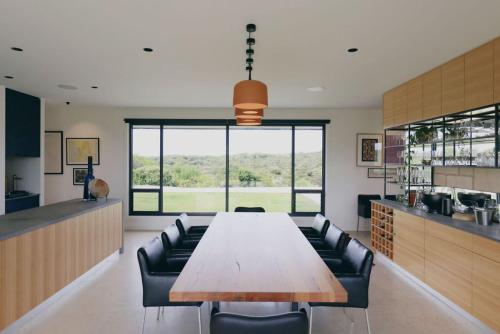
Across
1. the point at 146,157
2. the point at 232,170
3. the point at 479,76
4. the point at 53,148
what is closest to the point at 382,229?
the point at 479,76

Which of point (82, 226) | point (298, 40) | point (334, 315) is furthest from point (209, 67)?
point (334, 315)

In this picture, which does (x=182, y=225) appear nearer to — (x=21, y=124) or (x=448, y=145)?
(x=448, y=145)

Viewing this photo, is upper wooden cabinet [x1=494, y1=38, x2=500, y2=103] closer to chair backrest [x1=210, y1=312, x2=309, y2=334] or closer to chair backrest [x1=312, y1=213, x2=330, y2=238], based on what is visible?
chair backrest [x1=312, y1=213, x2=330, y2=238]

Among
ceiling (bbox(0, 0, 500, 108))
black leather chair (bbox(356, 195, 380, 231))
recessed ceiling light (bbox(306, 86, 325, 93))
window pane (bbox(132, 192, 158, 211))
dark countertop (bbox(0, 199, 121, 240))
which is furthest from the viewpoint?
window pane (bbox(132, 192, 158, 211))

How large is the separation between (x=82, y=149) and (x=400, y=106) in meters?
6.19

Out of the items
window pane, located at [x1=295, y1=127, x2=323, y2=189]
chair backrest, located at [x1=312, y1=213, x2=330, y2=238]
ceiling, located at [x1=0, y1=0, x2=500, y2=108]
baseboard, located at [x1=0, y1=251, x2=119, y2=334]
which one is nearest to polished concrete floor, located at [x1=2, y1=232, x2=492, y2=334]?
baseboard, located at [x1=0, y1=251, x2=119, y2=334]

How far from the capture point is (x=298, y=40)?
10.0ft

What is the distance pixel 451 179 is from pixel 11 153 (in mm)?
6752

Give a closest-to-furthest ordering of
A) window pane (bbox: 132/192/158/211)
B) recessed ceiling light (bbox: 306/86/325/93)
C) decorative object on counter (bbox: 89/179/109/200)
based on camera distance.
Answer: decorative object on counter (bbox: 89/179/109/200)
recessed ceiling light (bbox: 306/86/325/93)
window pane (bbox: 132/192/158/211)

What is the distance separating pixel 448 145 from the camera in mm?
4180

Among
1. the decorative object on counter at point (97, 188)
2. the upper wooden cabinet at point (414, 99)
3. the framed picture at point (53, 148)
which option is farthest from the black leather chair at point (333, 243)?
the framed picture at point (53, 148)

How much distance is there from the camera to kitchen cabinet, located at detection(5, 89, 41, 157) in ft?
17.0

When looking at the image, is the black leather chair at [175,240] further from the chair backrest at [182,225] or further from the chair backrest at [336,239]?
the chair backrest at [336,239]

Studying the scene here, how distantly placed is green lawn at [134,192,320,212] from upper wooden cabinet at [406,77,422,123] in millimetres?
3082
